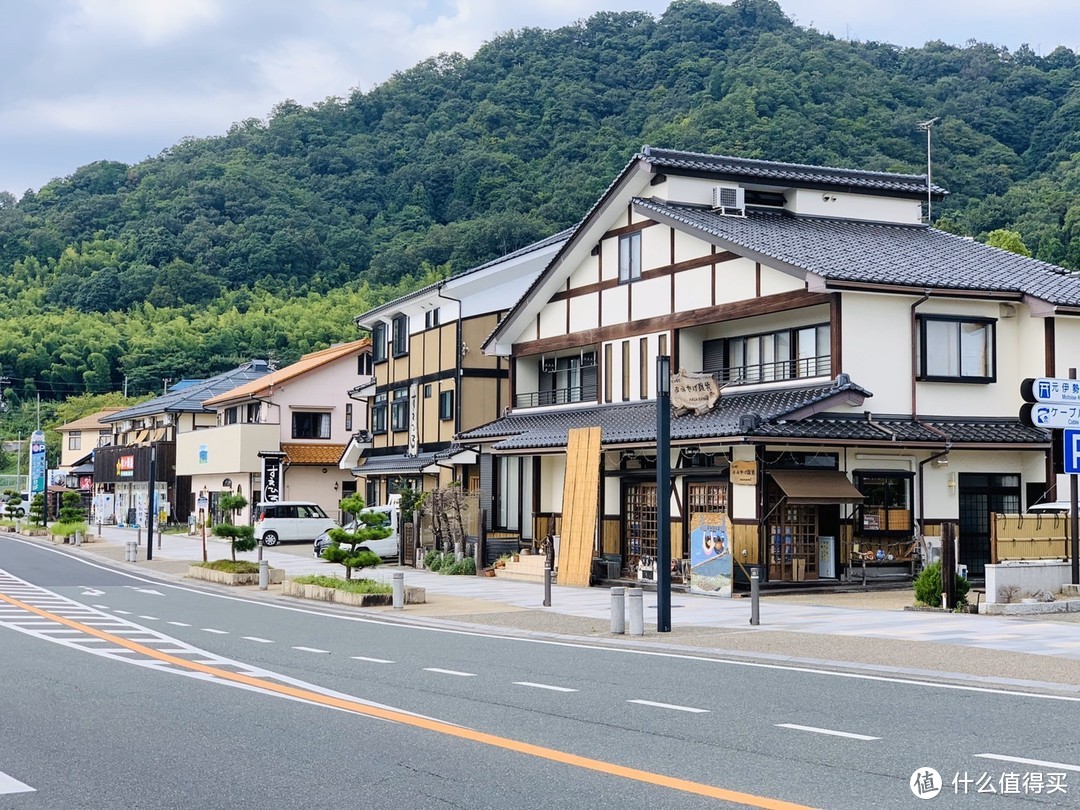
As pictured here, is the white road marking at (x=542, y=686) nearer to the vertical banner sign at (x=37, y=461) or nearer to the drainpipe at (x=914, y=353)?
the drainpipe at (x=914, y=353)

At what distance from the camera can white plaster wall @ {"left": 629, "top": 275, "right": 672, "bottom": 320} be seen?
3100cm

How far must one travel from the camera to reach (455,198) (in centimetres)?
10131

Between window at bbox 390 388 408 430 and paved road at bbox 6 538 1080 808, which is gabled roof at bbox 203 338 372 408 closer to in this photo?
window at bbox 390 388 408 430

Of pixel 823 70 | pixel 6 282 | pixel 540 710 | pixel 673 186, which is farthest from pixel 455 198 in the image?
pixel 540 710

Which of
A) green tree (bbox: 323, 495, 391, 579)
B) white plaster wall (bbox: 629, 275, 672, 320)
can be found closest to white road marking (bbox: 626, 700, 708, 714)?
green tree (bbox: 323, 495, 391, 579)

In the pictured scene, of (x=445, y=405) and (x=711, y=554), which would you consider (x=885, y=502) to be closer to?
(x=711, y=554)

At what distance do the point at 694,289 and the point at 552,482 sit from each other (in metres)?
7.18

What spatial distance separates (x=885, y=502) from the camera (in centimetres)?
2709

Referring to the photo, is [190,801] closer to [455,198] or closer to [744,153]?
[744,153]

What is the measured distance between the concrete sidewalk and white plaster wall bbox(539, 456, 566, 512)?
328 cm

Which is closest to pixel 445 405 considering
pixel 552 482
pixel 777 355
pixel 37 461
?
pixel 552 482

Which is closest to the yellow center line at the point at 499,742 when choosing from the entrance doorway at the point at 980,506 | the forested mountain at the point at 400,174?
the entrance doorway at the point at 980,506

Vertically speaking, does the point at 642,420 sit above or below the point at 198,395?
below

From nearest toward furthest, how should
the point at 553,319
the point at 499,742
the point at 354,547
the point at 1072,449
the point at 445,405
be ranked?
1. the point at 499,742
2. the point at 1072,449
3. the point at 354,547
4. the point at 553,319
5. the point at 445,405
